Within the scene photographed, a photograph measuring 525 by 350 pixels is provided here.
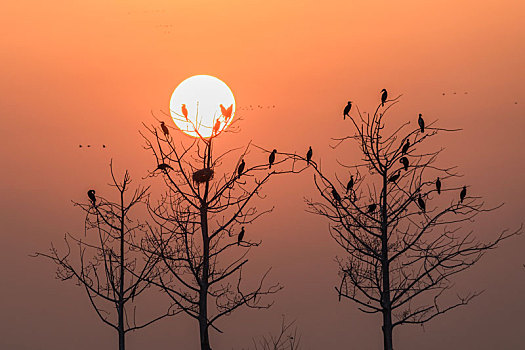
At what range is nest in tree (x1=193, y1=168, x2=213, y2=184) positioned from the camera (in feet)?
53.9

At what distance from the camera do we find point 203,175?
16.5 meters

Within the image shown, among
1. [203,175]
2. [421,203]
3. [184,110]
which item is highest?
[184,110]

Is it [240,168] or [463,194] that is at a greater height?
[240,168]

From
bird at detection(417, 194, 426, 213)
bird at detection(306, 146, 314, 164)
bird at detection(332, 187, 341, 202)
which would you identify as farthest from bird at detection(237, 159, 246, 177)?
bird at detection(417, 194, 426, 213)

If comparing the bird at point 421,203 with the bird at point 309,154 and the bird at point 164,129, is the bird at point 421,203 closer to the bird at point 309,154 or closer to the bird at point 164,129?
the bird at point 309,154

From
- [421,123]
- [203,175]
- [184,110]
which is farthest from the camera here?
[184,110]

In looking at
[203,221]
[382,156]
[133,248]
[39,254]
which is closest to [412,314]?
[382,156]

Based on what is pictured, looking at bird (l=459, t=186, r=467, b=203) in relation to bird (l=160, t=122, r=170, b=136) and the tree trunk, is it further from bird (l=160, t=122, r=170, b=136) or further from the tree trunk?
bird (l=160, t=122, r=170, b=136)

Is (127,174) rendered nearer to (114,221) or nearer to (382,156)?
(114,221)

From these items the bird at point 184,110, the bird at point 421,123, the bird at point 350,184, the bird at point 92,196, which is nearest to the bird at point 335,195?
the bird at point 350,184

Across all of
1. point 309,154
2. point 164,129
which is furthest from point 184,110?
point 309,154

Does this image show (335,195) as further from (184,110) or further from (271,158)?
(184,110)

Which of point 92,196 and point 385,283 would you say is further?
point 92,196

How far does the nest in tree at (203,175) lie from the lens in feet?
53.9
